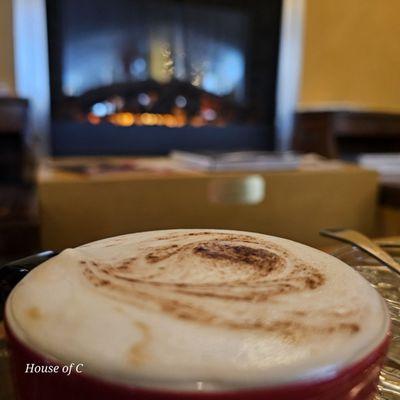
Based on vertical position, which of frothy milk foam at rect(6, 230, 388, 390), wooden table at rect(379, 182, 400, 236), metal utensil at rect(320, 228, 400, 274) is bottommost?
wooden table at rect(379, 182, 400, 236)

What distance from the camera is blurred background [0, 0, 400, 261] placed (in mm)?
955

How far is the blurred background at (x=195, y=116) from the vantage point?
955 millimetres

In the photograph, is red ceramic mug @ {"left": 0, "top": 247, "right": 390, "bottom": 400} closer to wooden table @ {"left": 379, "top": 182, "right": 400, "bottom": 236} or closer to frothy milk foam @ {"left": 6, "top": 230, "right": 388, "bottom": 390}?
frothy milk foam @ {"left": 6, "top": 230, "right": 388, "bottom": 390}

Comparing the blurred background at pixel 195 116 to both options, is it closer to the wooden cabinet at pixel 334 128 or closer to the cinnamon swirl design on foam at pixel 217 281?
the wooden cabinet at pixel 334 128

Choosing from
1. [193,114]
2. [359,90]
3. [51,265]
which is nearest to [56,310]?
[51,265]

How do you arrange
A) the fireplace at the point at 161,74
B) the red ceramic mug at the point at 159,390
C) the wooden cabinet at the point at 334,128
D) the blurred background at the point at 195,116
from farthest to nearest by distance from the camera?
the wooden cabinet at the point at 334,128 < the fireplace at the point at 161,74 < the blurred background at the point at 195,116 < the red ceramic mug at the point at 159,390

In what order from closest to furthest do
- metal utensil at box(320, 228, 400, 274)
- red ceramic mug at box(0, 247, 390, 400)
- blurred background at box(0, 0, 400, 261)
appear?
red ceramic mug at box(0, 247, 390, 400) < metal utensil at box(320, 228, 400, 274) < blurred background at box(0, 0, 400, 261)

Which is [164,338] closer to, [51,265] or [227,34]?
[51,265]

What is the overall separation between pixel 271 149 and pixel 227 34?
50cm

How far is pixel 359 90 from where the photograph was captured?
206 cm

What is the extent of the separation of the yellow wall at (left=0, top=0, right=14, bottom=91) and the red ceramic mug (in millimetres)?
1487

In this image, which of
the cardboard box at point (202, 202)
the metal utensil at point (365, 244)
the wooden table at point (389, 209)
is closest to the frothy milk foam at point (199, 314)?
the metal utensil at point (365, 244)

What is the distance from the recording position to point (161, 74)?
5.65 ft

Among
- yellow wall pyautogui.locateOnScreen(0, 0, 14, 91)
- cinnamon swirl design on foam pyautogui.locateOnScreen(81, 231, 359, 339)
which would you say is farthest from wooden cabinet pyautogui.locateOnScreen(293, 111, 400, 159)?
cinnamon swirl design on foam pyautogui.locateOnScreen(81, 231, 359, 339)
